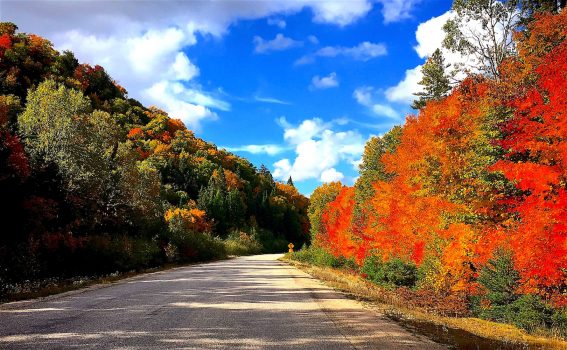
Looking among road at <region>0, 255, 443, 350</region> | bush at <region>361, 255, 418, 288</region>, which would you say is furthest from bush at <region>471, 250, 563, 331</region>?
road at <region>0, 255, 443, 350</region>

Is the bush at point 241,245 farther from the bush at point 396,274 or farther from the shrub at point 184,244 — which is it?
the bush at point 396,274

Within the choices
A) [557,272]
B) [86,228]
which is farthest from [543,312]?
[86,228]

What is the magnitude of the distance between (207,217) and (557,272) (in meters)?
86.0

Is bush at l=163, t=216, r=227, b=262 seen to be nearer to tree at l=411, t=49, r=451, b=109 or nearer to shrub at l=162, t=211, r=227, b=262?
shrub at l=162, t=211, r=227, b=262

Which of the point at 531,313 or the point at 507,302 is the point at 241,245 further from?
the point at 531,313

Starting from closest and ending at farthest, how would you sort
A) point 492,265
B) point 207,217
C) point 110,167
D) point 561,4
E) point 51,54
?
point 492,265 < point 561,4 < point 110,167 < point 51,54 < point 207,217

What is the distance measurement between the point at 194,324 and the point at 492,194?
18.0 meters

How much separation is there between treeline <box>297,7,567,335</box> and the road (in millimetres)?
8920

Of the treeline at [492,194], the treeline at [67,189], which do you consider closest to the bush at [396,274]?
the treeline at [492,194]

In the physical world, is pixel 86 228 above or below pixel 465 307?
above

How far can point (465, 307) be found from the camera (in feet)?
69.9

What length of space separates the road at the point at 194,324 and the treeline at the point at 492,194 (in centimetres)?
892

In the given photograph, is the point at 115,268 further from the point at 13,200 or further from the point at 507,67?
the point at 507,67

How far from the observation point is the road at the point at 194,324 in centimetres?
719
